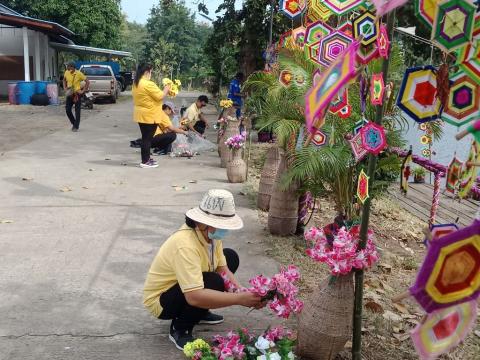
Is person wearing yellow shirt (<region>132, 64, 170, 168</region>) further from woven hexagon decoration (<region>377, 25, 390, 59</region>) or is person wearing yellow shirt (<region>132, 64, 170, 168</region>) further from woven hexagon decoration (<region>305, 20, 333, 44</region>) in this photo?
woven hexagon decoration (<region>377, 25, 390, 59</region>)

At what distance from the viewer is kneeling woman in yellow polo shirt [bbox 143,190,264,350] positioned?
108 inches

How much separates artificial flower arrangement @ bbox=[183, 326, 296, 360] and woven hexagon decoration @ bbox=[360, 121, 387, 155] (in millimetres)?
1129

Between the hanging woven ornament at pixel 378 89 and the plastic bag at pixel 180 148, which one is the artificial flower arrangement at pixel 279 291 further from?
the plastic bag at pixel 180 148

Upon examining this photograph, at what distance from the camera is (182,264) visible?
9.05 feet

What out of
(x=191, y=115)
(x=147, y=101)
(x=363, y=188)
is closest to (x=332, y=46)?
(x=363, y=188)

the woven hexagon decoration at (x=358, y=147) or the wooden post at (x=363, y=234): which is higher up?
the woven hexagon decoration at (x=358, y=147)

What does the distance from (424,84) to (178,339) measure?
204 centimetres

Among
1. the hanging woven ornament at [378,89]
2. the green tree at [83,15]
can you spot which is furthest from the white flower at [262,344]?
the green tree at [83,15]

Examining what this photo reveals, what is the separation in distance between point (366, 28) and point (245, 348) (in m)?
1.75

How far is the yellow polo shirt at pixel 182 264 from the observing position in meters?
2.75

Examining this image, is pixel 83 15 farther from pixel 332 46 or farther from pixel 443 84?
pixel 443 84

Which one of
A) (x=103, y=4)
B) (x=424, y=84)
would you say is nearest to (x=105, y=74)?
(x=103, y=4)

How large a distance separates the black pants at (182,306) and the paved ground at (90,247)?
0.18 meters

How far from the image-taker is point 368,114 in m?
3.85
